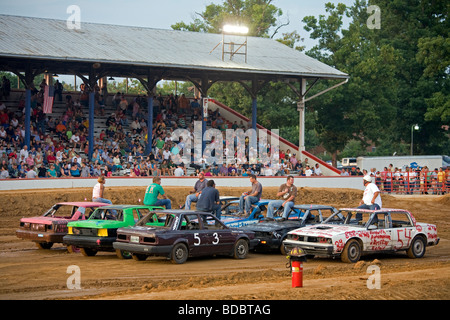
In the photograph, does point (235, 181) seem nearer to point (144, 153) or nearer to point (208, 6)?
point (144, 153)

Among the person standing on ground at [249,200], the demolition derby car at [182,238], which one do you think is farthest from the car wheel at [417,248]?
the person standing on ground at [249,200]

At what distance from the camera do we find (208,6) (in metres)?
63.7

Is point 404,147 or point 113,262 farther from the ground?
point 404,147

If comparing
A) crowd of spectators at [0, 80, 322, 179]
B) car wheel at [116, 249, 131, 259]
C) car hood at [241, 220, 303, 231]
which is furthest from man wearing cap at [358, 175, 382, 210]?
crowd of spectators at [0, 80, 322, 179]

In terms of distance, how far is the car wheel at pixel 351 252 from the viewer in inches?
611

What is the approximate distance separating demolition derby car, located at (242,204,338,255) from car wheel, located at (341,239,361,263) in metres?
1.93

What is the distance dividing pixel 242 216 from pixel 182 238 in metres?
4.19

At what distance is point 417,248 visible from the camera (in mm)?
17141

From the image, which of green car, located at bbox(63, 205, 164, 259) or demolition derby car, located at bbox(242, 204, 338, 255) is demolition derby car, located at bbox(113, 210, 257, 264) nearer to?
green car, located at bbox(63, 205, 164, 259)

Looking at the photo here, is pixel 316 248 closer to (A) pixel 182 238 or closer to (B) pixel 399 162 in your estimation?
(A) pixel 182 238

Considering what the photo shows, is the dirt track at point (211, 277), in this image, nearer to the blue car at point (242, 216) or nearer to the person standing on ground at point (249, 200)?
the blue car at point (242, 216)

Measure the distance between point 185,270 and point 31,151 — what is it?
17.9m

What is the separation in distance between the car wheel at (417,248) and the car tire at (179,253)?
230 inches

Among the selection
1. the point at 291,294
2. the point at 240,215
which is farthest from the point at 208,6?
the point at 291,294
